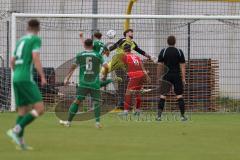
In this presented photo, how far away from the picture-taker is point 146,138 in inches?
552

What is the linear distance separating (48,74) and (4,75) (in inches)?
51.8

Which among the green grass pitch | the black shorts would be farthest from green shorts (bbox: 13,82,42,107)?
the black shorts

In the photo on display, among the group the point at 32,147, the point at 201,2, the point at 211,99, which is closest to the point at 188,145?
the point at 32,147

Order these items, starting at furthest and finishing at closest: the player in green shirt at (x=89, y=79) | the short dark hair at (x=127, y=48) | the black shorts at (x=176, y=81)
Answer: the short dark hair at (x=127, y=48)
the black shorts at (x=176, y=81)
the player in green shirt at (x=89, y=79)

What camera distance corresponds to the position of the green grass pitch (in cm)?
1135

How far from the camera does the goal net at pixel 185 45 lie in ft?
70.9

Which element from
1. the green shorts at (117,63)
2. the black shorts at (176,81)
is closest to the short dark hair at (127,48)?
the green shorts at (117,63)

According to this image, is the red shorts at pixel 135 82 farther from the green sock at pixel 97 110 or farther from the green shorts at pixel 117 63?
the green sock at pixel 97 110

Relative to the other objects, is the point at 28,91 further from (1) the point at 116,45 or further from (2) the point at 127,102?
(1) the point at 116,45

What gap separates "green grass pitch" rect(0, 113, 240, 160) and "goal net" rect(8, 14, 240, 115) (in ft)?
9.90

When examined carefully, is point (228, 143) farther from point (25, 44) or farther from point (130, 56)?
point (130, 56)

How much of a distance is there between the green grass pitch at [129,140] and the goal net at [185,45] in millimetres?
3018

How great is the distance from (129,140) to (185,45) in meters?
9.35

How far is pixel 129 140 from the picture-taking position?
44.7 ft
